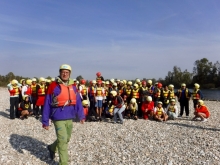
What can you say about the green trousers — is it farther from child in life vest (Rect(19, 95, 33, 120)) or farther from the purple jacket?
child in life vest (Rect(19, 95, 33, 120))

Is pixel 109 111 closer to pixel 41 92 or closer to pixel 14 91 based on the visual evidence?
pixel 41 92

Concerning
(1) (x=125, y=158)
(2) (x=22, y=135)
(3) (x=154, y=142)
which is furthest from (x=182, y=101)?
(2) (x=22, y=135)

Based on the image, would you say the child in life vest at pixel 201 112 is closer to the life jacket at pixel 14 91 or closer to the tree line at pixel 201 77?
the life jacket at pixel 14 91

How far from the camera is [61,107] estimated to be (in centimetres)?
537

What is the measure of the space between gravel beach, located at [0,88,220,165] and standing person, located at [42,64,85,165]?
1093 mm

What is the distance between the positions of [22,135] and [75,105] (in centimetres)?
451

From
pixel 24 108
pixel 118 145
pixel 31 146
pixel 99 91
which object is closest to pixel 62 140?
pixel 31 146

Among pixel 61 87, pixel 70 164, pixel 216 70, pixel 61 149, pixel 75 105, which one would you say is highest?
pixel 216 70

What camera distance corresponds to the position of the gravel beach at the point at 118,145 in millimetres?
6250

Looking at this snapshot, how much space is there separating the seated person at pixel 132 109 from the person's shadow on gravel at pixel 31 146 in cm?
606

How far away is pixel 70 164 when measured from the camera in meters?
6.00

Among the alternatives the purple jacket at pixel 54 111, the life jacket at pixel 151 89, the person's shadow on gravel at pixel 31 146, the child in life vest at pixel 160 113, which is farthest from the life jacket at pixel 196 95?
the purple jacket at pixel 54 111

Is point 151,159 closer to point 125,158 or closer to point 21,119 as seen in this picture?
point 125,158

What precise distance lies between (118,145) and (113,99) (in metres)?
4.73
